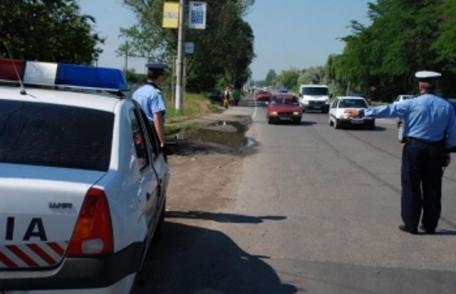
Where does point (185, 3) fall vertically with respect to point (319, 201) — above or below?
above

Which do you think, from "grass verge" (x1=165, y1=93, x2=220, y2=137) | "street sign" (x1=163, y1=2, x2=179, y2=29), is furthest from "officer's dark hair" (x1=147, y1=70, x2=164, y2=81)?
"street sign" (x1=163, y1=2, x2=179, y2=29)

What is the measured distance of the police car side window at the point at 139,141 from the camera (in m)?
4.80

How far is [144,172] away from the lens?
4.86 metres

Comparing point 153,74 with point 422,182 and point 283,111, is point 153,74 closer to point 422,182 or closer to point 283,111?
point 422,182

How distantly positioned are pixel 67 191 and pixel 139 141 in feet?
5.33

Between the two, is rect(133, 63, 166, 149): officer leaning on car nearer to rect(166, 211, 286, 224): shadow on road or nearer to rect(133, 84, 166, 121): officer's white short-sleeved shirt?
rect(133, 84, 166, 121): officer's white short-sleeved shirt

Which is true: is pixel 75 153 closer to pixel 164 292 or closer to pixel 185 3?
pixel 164 292

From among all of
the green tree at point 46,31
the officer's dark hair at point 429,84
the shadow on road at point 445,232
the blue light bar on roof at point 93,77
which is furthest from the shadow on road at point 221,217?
the green tree at point 46,31

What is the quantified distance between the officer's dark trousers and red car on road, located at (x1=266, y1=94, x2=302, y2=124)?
25.4 m

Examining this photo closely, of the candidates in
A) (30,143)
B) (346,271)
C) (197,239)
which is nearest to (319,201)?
(197,239)

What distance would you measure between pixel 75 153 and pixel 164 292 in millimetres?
1639

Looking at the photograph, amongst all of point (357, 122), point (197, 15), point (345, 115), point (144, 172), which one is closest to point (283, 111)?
point (345, 115)

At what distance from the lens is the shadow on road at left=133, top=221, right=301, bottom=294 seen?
532 cm

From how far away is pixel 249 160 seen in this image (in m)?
16.1
